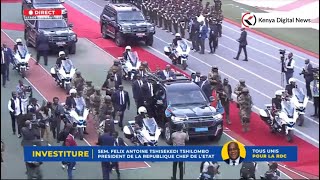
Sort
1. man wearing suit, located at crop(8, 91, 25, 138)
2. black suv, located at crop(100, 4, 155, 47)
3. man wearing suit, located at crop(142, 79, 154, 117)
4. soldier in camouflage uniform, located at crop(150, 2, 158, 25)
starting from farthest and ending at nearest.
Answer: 1. soldier in camouflage uniform, located at crop(150, 2, 158, 25)
2. black suv, located at crop(100, 4, 155, 47)
3. man wearing suit, located at crop(142, 79, 154, 117)
4. man wearing suit, located at crop(8, 91, 25, 138)

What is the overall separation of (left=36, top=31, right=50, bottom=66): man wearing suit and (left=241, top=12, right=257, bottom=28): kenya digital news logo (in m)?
8.94

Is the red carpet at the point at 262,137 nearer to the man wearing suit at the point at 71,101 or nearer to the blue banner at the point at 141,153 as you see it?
the blue banner at the point at 141,153

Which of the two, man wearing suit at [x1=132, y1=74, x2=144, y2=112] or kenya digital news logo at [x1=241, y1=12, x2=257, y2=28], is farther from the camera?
kenya digital news logo at [x1=241, y1=12, x2=257, y2=28]

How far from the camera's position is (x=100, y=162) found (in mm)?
20031

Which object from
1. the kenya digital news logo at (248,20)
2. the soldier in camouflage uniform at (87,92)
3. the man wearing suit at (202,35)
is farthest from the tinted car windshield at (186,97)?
the kenya digital news logo at (248,20)

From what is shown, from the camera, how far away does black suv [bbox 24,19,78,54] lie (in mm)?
31969

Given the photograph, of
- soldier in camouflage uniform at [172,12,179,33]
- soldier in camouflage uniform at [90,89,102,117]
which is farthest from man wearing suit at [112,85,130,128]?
soldier in camouflage uniform at [172,12,179,33]

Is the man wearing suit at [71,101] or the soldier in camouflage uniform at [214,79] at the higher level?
the man wearing suit at [71,101]

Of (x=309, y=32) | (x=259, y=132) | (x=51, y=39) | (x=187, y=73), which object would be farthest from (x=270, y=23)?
(x=259, y=132)

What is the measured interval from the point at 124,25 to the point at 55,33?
357 cm

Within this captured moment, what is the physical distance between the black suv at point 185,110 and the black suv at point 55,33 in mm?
7926

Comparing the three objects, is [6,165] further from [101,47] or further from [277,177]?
[101,47]

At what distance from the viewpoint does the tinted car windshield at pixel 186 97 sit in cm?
2364

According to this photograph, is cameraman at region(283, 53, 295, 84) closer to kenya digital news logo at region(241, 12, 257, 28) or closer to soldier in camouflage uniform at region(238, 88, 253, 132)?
soldier in camouflage uniform at region(238, 88, 253, 132)
